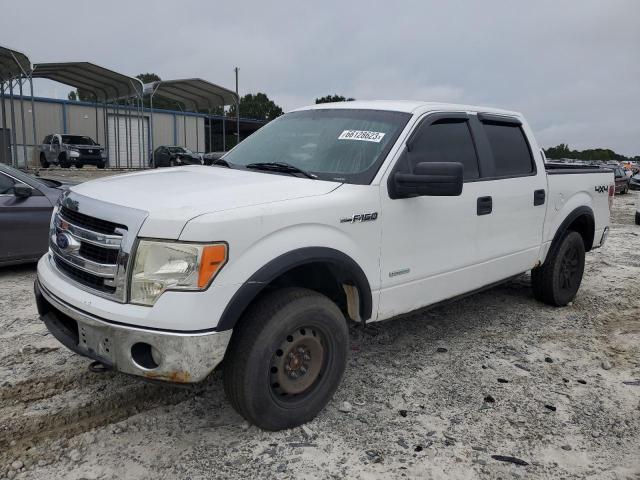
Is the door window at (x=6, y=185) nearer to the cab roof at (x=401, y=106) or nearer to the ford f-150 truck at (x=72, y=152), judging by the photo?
the cab roof at (x=401, y=106)

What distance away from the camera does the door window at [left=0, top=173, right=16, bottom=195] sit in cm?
601

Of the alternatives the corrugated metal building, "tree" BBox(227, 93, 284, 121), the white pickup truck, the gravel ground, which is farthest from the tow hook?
"tree" BBox(227, 93, 284, 121)

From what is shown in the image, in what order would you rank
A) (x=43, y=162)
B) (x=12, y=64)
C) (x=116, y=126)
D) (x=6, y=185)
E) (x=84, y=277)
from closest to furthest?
(x=84, y=277), (x=6, y=185), (x=12, y=64), (x=43, y=162), (x=116, y=126)

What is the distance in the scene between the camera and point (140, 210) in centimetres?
259

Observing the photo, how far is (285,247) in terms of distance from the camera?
2.79 meters

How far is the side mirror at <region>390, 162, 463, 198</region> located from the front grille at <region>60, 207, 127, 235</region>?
5.31 feet

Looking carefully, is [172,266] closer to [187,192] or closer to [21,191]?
[187,192]

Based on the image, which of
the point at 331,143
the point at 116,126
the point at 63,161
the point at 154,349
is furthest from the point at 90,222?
the point at 116,126

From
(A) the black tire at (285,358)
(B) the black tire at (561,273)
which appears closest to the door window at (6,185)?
(A) the black tire at (285,358)

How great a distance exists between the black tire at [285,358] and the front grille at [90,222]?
783 mm

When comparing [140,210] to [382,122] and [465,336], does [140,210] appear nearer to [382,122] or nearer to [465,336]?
[382,122]

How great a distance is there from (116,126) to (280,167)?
25567mm

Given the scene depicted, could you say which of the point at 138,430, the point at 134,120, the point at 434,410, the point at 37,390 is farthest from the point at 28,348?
the point at 134,120

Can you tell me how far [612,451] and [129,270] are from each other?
2.70 meters
